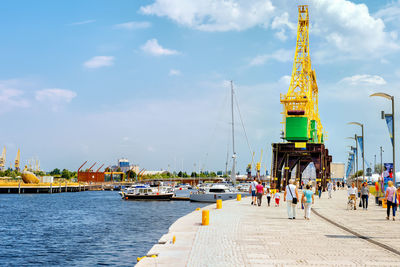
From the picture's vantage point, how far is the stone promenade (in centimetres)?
1238

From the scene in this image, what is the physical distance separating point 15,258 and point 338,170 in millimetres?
145047

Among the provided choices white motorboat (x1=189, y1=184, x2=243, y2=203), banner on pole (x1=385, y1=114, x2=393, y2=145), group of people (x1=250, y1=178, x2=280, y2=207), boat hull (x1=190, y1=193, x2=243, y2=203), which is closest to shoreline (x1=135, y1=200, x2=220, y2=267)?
banner on pole (x1=385, y1=114, x2=393, y2=145)

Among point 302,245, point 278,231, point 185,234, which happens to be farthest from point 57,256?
point 302,245

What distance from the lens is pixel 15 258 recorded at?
25500 millimetres

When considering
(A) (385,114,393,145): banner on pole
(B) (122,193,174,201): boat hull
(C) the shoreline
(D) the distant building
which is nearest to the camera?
(C) the shoreline

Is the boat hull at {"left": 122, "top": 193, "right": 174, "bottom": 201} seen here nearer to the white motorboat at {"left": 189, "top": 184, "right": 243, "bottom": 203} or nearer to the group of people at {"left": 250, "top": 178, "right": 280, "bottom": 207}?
the white motorboat at {"left": 189, "top": 184, "right": 243, "bottom": 203}

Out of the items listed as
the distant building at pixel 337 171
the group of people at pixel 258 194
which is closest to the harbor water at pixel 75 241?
the group of people at pixel 258 194

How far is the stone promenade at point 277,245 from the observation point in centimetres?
1238

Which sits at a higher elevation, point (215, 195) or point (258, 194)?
point (258, 194)

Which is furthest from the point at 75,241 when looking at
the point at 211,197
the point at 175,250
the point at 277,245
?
the point at 211,197

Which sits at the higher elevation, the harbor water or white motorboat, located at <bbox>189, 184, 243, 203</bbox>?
white motorboat, located at <bbox>189, 184, 243, 203</bbox>

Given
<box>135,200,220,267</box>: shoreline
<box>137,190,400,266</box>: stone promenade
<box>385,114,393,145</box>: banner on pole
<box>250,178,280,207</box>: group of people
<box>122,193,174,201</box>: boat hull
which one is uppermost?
<box>385,114,393,145</box>: banner on pole

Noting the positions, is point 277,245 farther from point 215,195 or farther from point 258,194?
point 215,195

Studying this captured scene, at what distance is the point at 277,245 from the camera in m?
15.2
